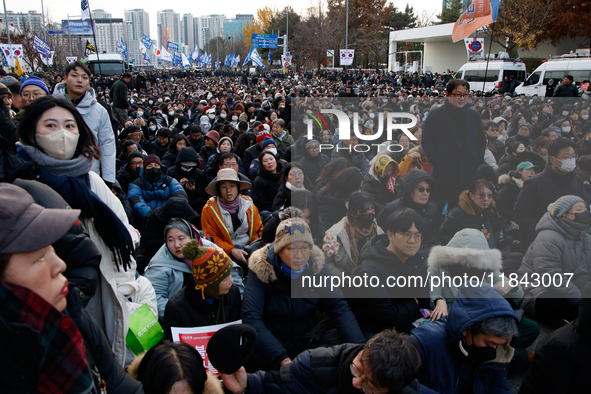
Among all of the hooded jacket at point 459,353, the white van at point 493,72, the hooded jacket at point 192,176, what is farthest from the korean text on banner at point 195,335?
the white van at point 493,72

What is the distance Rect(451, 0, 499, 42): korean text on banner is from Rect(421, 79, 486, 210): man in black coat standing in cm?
507

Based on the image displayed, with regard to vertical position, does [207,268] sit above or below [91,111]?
below

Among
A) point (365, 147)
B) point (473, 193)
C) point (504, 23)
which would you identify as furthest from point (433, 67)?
point (473, 193)

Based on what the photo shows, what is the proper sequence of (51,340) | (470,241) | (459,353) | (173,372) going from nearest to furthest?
1. (51,340)
2. (173,372)
3. (459,353)
4. (470,241)

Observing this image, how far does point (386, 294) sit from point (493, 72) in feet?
83.8

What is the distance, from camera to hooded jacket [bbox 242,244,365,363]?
104 inches

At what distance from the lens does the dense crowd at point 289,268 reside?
1189mm

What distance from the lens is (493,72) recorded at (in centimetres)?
2444

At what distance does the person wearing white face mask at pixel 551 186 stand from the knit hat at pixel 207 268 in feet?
11.3

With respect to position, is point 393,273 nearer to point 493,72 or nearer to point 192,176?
point 192,176

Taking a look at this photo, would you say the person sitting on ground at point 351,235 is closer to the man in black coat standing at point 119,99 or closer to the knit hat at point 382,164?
the knit hat at point 382,164

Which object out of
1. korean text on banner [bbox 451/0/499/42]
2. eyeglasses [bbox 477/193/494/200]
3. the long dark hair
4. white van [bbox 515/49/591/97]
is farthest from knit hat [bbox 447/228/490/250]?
white van [bbox 515/49/591/97]

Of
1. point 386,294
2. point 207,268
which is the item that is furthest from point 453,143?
point 207,268

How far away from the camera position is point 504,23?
3197cm
